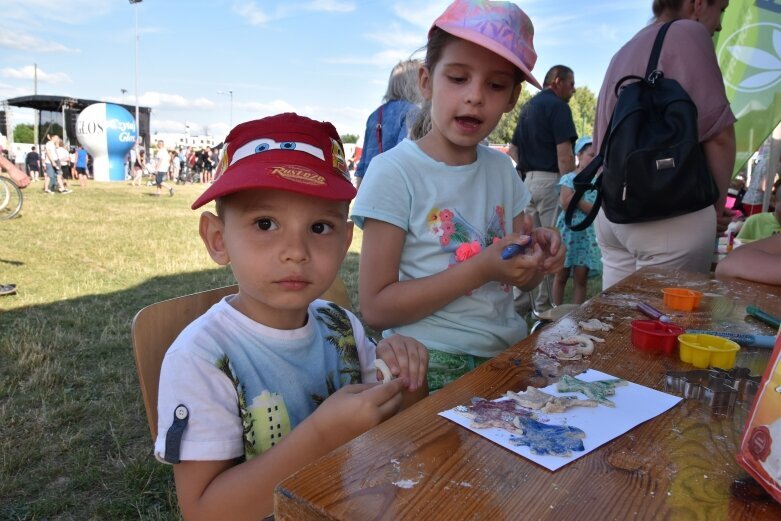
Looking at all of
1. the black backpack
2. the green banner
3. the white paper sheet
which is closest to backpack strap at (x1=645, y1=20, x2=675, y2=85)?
the black backpack

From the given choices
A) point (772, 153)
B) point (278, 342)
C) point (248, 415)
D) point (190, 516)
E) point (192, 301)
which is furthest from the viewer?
point (772, 153)

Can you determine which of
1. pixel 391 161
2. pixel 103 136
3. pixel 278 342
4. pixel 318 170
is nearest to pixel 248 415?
pixel 278 342

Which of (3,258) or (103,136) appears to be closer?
(3,258)

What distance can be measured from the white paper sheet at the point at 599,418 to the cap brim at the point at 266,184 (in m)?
0.49

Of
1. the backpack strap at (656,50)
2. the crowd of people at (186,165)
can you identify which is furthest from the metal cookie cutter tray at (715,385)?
the crowd of people at (186,165)

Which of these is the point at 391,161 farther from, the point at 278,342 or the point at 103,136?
the point at 103,136

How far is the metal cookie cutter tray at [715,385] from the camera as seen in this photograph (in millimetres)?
997

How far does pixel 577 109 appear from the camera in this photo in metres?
46.8

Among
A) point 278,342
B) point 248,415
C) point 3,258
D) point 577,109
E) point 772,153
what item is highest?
point 577,109

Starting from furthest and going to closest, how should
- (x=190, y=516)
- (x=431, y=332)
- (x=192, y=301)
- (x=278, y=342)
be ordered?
(x=431, y=332) < (x=192, y=301) < (x=278, y=342) < (x=190, y=516)

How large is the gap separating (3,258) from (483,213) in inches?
269

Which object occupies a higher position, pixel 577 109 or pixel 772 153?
pixel 577 109

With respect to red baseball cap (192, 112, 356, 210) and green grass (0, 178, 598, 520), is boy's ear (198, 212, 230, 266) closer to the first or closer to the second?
red baseball cap (192, 112, 356, 210)

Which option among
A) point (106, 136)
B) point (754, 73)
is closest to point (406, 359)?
point (754, 73)
